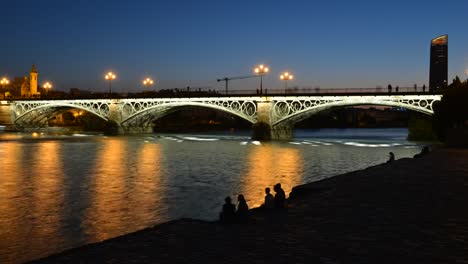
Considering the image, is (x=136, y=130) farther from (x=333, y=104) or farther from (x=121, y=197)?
(x=121, y=197)

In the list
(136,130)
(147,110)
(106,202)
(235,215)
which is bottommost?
(106,202)

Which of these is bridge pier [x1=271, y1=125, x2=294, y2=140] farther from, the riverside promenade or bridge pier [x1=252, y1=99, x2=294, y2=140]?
the riverside promenade

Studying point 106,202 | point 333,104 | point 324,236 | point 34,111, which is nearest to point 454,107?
point 333,104

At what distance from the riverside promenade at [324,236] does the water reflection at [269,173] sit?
5.84m

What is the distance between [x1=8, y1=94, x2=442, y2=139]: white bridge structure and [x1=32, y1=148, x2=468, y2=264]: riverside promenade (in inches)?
1875

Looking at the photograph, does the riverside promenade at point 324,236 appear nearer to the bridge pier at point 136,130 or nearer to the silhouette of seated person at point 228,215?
the silhouette of seated person at point 228,215

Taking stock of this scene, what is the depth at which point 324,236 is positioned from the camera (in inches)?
481

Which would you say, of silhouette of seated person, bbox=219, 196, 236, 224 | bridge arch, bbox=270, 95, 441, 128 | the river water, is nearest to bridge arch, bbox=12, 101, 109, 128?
bridge arch, bbox=270, 95, 441, 128

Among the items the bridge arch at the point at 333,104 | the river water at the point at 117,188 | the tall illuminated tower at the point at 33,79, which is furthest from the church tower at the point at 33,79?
the river water at the point at 117,188

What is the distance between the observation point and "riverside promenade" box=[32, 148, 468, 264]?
10445 millimetres

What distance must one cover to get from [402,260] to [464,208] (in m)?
6.43

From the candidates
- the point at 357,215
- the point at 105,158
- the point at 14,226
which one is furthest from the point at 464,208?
the point at 105,158

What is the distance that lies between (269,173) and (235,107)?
46.5m

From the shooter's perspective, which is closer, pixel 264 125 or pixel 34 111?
pixel 264 125
